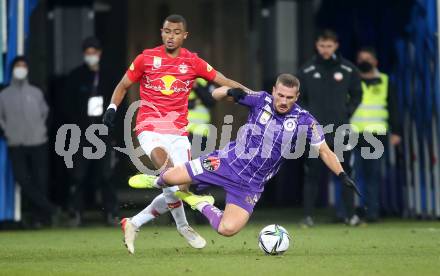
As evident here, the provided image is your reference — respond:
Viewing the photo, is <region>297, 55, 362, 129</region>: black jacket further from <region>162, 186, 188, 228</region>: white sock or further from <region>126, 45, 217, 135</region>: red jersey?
<region>162, 186, 188, 228</region>: white sock

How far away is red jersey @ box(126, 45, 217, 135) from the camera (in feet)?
36.7

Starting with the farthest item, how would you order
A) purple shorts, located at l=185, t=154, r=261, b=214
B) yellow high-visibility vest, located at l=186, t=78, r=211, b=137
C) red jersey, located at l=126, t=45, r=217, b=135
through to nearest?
yellow high-visibility vest, located at l=186, t=78, r=211, b=137, red jersey, located at l=126, t=45, r=217, b=135, purple shorts, located at l=185, t=154, r=261, b=214

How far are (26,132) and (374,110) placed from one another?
447cm

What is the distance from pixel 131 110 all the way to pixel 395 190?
531 cm

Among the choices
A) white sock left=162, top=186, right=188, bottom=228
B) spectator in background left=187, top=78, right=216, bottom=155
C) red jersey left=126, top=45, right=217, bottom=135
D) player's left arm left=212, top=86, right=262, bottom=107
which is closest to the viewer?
player's left arm left=212, top=86, right=262, bottom=107

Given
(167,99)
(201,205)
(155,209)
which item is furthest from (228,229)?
(167,99)

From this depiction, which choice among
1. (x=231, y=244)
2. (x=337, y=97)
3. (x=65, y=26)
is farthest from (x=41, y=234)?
(x=65, y=26)

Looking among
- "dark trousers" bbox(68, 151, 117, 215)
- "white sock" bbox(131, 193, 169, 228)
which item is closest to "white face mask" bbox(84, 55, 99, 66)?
"dark trousers" bbox(68, 151, 117, 215)

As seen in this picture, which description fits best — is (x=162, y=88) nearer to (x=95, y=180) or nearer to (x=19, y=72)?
(x=19, y=72)

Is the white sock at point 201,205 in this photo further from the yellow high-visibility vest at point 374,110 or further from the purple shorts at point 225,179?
the yellow high-visibility vest at point 374,110

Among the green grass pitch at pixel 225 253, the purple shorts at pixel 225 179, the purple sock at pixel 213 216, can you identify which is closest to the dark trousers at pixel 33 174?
the green grass pitch at pixel 225 253

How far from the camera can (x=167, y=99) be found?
11250mm

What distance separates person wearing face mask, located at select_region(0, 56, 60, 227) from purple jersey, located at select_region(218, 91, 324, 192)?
15.0 feet

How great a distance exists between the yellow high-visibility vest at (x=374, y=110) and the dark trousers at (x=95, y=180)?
10.6ft
